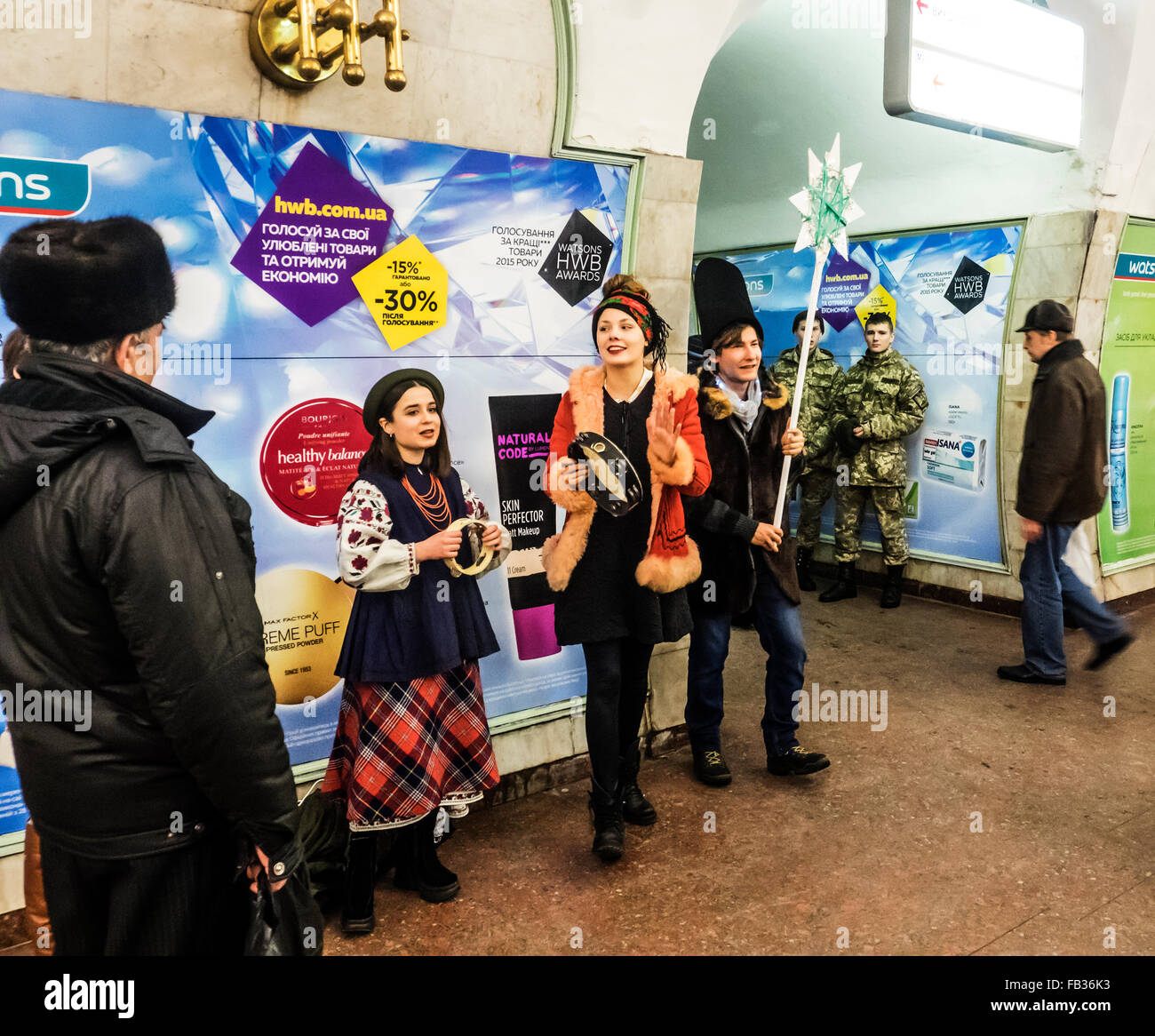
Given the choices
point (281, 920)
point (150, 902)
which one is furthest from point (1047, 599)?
point (150, 902)

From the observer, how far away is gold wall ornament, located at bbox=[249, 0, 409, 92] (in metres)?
2.62

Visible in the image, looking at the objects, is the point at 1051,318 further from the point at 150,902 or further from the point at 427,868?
the point at 150,902

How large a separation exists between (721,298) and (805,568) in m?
4.05

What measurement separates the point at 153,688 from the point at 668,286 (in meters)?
3.17

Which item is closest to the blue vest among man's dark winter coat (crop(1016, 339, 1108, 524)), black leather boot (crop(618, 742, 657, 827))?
black leather boot (crop(618, 742, 657, 827))

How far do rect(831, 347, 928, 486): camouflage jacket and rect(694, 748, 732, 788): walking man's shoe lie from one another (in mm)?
3415

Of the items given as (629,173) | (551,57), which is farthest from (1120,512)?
(551,57)

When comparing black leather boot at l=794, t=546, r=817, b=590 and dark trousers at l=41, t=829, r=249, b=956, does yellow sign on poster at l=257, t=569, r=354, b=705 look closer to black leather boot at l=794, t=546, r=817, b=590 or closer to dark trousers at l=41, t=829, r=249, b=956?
dark trousers at l=41, t=829, r=249, b=956

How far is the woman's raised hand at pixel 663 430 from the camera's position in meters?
3.29

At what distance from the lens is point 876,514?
741 cm

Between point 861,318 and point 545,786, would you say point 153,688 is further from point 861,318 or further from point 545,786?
point 861,318

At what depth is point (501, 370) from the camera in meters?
3.85

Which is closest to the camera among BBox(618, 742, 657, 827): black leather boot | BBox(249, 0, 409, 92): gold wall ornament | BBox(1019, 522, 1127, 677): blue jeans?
BBox(249, 0, 409, 92): gold wall ornament

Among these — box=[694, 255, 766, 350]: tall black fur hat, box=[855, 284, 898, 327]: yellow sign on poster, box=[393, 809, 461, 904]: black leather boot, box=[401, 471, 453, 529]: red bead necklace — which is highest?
box=[855, 284, 898, 327]: yellow sign on poster
